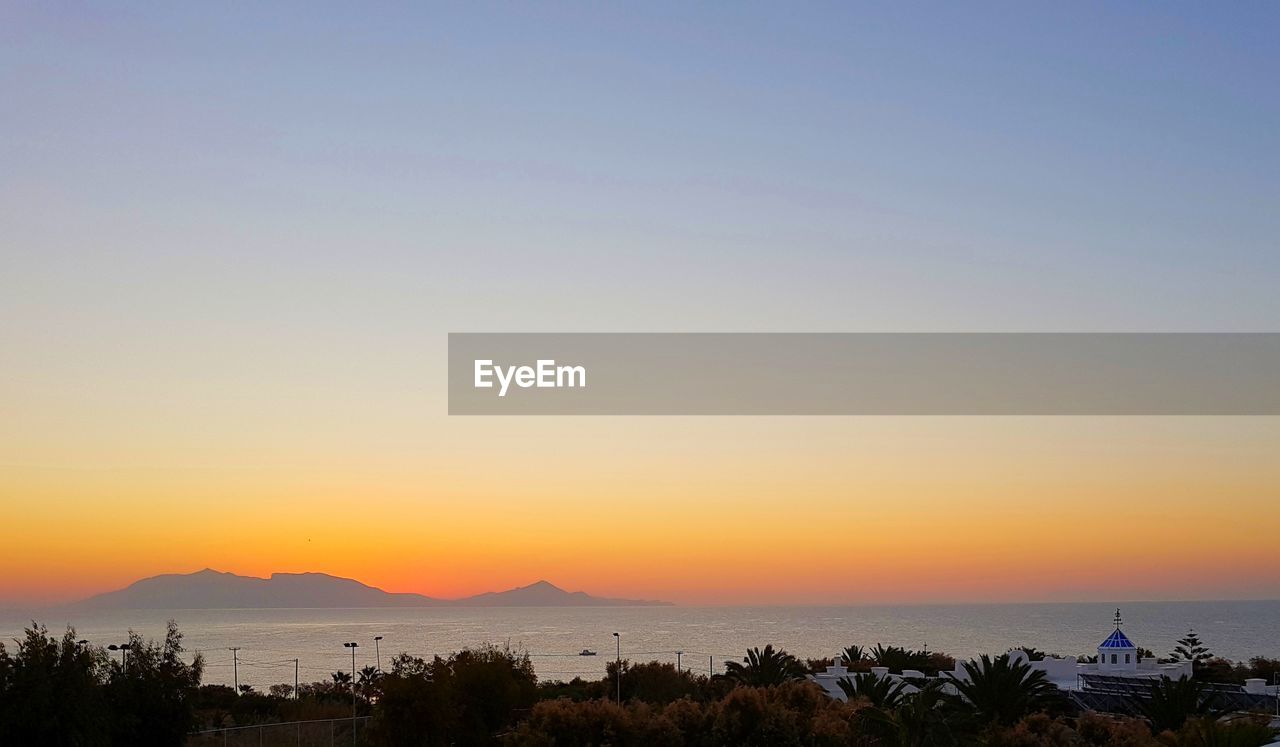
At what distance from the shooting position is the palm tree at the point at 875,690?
36.0 m

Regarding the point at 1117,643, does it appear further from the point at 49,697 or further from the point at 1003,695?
the point at 49,697

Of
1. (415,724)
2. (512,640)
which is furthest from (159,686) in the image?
(512,640)

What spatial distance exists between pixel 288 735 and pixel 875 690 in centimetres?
1719

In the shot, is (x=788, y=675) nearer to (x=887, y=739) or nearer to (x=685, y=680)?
(x=685, y=680)

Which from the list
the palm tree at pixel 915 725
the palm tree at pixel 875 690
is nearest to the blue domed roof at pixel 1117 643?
the palm tree at pixel 875 690

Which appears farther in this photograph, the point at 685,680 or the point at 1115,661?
the point at 685,680

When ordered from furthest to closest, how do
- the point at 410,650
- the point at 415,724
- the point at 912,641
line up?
the point at 912,641 → the point at 410,650 → the point at 415,724

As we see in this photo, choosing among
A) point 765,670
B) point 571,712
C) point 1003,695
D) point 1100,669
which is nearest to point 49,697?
point 571,712

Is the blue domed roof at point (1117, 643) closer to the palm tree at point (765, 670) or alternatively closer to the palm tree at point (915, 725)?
the palm tree at point (765, 670)

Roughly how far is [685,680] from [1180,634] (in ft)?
514

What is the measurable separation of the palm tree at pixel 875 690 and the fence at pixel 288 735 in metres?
14.7

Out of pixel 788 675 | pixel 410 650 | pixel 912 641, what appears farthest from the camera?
pixel 912 641

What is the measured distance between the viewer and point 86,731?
26688 millimetres

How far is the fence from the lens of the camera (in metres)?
33.2
